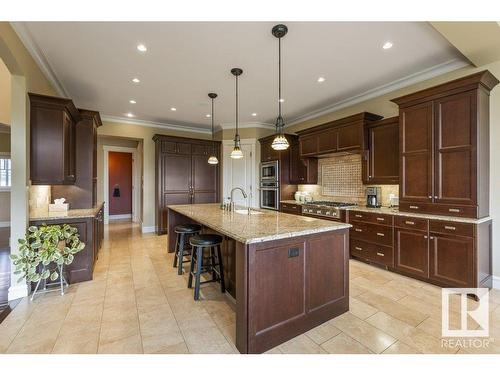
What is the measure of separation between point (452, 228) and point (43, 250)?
14.7ft

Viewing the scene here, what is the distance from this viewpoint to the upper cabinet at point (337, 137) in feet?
12.5

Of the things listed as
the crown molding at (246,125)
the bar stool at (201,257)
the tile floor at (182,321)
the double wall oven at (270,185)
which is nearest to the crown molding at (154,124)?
the crown molding at (246,125)

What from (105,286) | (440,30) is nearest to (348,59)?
(440,30)

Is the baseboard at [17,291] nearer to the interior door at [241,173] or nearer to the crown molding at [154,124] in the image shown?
the crown molding at [154,124]

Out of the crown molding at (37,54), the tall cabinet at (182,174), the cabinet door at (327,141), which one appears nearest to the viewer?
the crown molding at (37,54)

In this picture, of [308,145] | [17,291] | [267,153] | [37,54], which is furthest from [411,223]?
[37,54]

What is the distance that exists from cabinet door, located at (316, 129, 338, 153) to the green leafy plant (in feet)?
13.2

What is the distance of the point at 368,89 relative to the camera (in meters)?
3.90

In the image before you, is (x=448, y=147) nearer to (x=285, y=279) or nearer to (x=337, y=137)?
(x=337, y=137)

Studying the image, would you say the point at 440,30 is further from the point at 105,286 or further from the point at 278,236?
the point at 105,286

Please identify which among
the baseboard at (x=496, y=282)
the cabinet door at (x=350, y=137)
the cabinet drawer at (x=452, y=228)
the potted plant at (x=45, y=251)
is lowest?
the baseboard at (x=496, y=282)

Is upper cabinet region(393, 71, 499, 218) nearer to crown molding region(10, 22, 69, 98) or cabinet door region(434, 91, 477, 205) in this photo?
cabinet door region(434, 91, 477, 205)

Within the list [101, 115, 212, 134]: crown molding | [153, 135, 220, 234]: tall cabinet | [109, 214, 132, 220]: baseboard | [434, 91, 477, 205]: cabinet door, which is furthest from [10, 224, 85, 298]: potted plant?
[109, 214, 132, 220]: baseboard

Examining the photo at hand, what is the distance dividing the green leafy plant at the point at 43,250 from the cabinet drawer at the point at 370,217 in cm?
375
